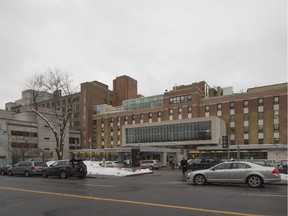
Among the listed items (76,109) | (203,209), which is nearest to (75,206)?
(203,209)

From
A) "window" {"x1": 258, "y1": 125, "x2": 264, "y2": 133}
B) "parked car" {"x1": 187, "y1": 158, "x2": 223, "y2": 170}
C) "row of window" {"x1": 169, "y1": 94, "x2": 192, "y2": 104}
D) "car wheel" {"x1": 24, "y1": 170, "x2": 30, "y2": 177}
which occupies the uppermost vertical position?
"row of window" {"x1": 169, "y1": 94, "x2": 192, "y2": 104}

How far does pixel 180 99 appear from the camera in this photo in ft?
255

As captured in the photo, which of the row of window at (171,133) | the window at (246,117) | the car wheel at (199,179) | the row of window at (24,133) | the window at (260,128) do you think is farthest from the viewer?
the row of window at (24,133)

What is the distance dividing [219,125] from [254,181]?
52.0 metres

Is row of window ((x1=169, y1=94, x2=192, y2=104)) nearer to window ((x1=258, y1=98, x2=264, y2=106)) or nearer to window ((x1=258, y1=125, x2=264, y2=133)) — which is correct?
window ((x1=258, y1=98, x2=264, y2=106))

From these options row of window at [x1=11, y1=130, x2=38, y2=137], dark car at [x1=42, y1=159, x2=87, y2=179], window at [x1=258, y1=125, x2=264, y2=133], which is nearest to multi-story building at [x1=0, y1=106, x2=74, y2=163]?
row of window at [x1=11, y1=130, x2=38, y2=137]

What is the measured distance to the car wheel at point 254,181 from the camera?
1390cm

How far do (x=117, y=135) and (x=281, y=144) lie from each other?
5144cm

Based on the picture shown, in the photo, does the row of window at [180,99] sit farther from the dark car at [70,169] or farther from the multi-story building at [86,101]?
the dark car at [70,169]

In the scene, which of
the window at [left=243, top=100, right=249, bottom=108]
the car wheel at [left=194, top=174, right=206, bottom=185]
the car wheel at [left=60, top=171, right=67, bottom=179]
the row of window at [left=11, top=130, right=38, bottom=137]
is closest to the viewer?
the car wheel at [left=194, top=174, right=206, bottom=185]

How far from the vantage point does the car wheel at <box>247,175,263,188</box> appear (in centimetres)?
1390

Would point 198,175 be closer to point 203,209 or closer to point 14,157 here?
point 203,209

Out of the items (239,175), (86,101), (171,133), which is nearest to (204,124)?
(171,133)

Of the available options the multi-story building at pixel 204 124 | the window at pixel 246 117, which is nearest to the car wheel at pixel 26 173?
the multi-story building at pixel 204 124
